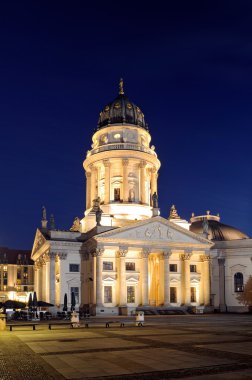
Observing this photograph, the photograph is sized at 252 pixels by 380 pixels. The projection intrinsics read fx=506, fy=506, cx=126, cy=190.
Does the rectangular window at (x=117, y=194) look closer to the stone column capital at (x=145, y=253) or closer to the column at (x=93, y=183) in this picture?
the column at (x=93, y=183)

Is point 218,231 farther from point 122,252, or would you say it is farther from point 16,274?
point 16,274

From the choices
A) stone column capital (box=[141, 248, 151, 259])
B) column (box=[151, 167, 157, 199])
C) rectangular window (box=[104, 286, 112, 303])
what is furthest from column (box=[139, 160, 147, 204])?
rectangular window (box=[104, 286, 112, 303])

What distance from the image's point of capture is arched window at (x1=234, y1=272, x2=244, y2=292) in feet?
285

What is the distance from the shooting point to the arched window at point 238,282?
285 feet

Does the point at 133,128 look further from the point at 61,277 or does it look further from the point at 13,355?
the point at 13,355

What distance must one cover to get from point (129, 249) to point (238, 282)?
2265 centimetres

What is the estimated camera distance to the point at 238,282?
87.8 m

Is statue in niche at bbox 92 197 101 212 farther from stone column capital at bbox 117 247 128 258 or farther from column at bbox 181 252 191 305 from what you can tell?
column at bbox 181 252 191 305

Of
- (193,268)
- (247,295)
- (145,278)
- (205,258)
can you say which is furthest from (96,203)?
(247,295)

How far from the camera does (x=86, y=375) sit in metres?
16.7

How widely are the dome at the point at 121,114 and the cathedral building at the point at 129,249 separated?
0.64 ft

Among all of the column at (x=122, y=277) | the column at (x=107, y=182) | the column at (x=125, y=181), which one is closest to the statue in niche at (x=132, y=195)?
the column at (x=125, y=181)

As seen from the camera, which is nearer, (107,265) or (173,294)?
(107,265)

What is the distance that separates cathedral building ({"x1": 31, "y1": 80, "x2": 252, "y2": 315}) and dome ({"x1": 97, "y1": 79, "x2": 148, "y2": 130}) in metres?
0.19
